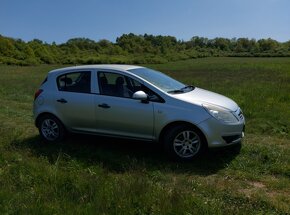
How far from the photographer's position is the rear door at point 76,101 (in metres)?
8.09

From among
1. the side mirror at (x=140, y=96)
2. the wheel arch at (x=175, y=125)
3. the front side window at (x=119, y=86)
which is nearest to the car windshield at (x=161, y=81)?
the front side window at (x=119, y=86)

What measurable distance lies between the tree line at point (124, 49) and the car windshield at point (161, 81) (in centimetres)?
5421

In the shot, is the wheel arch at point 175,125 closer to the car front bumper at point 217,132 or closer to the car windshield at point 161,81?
the car front bumper at point 217,132

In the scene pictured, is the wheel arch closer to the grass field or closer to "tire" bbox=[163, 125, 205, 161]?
"tire" bbox=[163, 125, 205, 161]

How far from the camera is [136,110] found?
7.51 m

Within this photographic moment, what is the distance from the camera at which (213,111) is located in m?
7.04

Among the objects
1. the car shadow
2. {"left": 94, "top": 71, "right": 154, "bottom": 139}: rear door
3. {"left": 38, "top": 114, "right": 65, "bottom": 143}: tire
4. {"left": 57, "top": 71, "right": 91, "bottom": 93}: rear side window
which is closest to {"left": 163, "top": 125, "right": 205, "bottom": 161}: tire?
the car shadow

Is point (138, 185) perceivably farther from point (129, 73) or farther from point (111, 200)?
point (129, 73)

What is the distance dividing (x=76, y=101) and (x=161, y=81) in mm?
1691

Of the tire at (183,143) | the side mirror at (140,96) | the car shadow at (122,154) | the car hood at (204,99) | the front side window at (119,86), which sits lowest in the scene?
the car shadow at (122,154)

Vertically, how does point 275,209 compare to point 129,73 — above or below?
below

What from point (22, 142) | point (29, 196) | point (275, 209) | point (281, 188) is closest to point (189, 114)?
point (281, 188)

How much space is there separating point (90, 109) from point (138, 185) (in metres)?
2.97

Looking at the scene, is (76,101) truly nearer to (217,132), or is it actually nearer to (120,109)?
(120,109)
